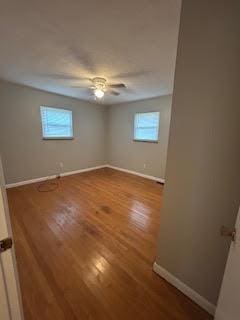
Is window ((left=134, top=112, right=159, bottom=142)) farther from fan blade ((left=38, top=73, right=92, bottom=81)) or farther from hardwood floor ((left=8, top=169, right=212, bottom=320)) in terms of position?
fan blade ((left=38, top=73, right=92, bottom=81))

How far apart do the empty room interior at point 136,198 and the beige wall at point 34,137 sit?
239 millimetres

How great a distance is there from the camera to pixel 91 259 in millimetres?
1662

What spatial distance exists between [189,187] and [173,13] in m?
1.50

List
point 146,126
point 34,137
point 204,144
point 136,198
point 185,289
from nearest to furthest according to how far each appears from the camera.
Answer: point 204,144 → point 185,289 → point 136,198 → point 34,137 → point 146,126

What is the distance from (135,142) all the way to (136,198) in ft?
6.82

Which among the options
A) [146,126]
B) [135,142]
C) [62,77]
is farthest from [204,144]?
[135,142]

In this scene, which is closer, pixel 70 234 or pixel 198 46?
pixel 198 46

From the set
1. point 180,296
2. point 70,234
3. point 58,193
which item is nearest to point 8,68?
point 58,193

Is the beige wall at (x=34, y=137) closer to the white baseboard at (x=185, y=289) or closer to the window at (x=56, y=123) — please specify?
the window at (x=56, y=123)

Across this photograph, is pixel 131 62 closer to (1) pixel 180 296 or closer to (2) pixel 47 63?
(2) pixel 47 63

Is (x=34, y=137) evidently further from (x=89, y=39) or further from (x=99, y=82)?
(x=89, y=39)

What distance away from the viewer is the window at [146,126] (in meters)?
4.23

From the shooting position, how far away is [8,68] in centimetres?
244

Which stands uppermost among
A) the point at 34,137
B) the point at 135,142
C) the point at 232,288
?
the point at 34,137
